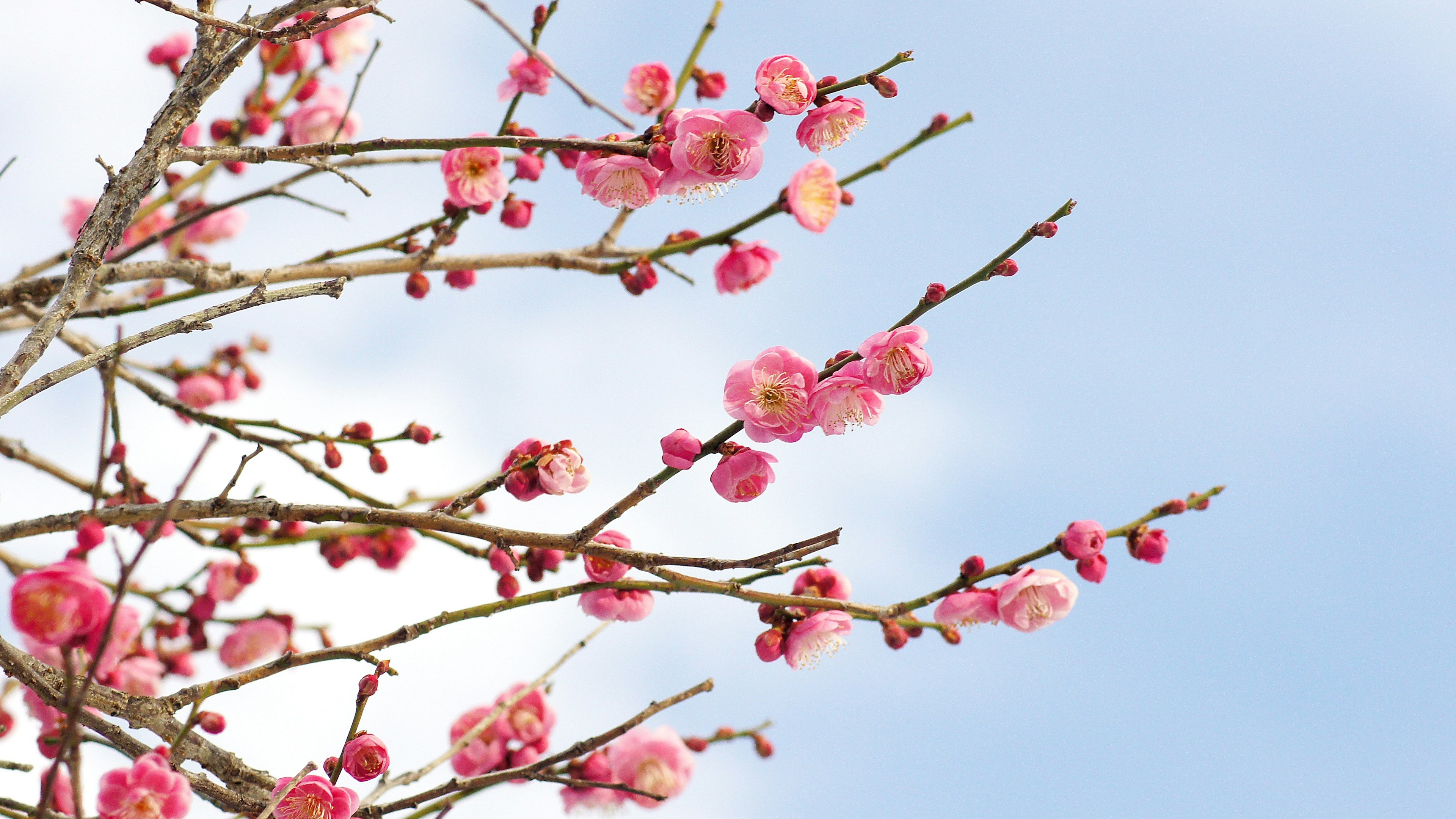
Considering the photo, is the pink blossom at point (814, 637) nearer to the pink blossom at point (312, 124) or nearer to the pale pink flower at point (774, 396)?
the pale pink flower at point (774, 396)

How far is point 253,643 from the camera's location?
328 cm

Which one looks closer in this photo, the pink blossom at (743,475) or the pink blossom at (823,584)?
the pink blossom at (743,475)

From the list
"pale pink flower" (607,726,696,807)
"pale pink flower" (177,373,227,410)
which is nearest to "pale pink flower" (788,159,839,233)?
"pale pink flower" (607,726,696,807)

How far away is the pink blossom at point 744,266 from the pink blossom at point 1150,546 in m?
1.27

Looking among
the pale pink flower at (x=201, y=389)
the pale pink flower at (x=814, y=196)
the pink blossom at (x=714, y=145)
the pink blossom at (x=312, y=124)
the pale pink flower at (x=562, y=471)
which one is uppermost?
the pink blossom at (x=312, y=124)

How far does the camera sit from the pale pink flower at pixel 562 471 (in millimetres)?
2082

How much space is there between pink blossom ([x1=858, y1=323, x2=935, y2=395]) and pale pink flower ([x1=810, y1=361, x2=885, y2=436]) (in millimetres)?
33

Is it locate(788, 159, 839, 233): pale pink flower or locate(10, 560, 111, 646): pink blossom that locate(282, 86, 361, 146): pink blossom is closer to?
locate(788, 159, 839, 233): pale pink flower

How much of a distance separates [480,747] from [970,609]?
133 centimetres

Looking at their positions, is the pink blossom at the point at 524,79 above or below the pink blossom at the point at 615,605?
above

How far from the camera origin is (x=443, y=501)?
8.92 feet

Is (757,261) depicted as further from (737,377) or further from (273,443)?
(273,443)

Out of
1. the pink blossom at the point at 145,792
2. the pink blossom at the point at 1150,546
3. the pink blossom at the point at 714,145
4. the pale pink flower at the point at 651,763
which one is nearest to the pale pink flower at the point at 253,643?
the pale pink flower at the point at 651,763

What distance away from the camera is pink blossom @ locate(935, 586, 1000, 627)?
223cm
